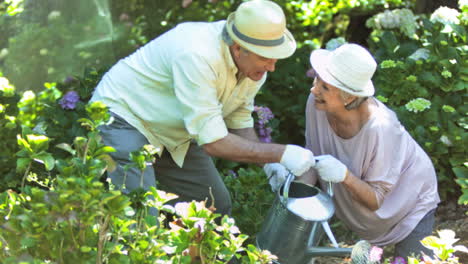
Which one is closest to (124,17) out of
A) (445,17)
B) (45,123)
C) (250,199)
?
(45,123)

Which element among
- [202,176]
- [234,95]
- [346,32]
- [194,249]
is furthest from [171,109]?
[346,32]

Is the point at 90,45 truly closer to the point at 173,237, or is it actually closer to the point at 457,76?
the point at 457,76

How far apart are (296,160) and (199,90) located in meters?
0.47

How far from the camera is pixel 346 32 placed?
671 cm

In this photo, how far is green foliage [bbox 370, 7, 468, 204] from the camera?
4.18 m

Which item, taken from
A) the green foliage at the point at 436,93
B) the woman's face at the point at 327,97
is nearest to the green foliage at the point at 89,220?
the woman's face at the point at 327,97

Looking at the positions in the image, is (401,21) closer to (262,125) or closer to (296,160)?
(262,125)

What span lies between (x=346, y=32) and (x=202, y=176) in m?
3.68

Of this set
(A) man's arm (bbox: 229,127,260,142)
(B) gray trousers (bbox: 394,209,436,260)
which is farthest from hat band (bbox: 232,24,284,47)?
(B) gray trousers (bbox: 394,209,436,260)

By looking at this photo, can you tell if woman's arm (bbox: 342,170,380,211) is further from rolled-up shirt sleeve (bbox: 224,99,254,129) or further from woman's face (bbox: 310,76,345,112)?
rolled-up shirt sleeve (bbox: 224,99,254,129)

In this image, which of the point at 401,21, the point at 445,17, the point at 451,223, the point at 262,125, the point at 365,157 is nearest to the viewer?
the point at 365,157

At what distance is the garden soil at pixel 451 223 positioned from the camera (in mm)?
3928

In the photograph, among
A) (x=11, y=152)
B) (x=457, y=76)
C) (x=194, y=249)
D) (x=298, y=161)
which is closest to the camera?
(x=194, y=249)

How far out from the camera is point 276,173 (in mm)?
3223
